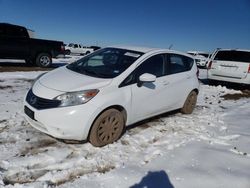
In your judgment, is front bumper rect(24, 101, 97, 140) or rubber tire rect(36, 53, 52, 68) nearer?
front bumper rect(24, 101, 97, 140)

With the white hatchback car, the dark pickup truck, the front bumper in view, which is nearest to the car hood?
the white hatchback car

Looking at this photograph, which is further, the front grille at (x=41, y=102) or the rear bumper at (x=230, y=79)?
the rear bumper at (x=230, y=79)

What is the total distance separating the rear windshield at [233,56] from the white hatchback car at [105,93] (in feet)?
21.5

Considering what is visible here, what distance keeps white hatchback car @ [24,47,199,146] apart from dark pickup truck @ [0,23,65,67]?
961 centimetres

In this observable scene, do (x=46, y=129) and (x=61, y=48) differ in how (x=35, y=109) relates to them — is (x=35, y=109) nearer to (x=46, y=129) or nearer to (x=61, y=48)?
(x=46, y=129)

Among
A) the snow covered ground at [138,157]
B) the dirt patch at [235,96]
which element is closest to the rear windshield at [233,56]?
the dirt patch at [235,96]

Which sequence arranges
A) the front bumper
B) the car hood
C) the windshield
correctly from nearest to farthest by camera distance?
the front bumper, the car hood, the windshield

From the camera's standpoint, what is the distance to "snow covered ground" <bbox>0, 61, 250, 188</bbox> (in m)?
3.53

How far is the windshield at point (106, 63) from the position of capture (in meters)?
4.86

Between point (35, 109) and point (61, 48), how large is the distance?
12.0 m

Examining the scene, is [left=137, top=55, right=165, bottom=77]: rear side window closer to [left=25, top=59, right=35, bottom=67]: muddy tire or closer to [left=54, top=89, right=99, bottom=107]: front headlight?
[left=54, top=89, right=99, bottom=107]: front headlight

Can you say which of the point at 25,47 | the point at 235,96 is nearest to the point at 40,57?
the point at 25,47

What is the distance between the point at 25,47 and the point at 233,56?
33.1ft

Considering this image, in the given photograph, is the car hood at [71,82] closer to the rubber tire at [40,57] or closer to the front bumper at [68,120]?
the front bumper at [68,120]
